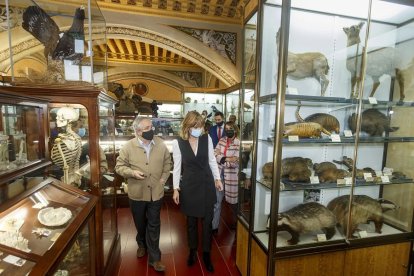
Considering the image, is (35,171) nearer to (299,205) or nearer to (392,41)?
(299,205)

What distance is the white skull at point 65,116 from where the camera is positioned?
6.97ft

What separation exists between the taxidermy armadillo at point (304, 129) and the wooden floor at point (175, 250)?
1837mm

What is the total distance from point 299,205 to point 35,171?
7.78ft

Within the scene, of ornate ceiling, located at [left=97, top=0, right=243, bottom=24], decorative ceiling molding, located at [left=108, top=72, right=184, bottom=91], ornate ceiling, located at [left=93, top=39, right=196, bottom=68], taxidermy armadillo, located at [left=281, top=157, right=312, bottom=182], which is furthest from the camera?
decorative ceiling molding, located at [left=108, top=72, right=184, bottom=91]

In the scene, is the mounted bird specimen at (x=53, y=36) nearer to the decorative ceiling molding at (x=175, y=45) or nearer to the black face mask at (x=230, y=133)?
the black face mask at (x=230, y=133)

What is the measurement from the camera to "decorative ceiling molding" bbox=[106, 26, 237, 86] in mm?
5375

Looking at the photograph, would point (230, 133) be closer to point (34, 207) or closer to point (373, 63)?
point (373, 63)

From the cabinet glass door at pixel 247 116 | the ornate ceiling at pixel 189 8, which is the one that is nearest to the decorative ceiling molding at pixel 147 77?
the ornate ceiling at pixel 189 8

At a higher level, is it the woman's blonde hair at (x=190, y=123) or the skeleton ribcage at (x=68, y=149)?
the woman's blonde hair at (x=190, y=123)

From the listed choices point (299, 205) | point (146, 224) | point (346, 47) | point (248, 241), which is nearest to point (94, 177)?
point (146, 224)

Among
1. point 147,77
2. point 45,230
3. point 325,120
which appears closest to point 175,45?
point 325,120

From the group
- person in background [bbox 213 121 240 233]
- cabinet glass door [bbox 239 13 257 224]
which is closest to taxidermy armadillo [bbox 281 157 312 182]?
cabinet glass door [bbox 239 13 257 224]

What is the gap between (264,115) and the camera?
245 cm

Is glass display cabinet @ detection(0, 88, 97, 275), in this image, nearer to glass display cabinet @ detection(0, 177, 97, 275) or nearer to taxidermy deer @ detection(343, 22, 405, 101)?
glass display cabinet @ detection(0, 177, 97, 275)
